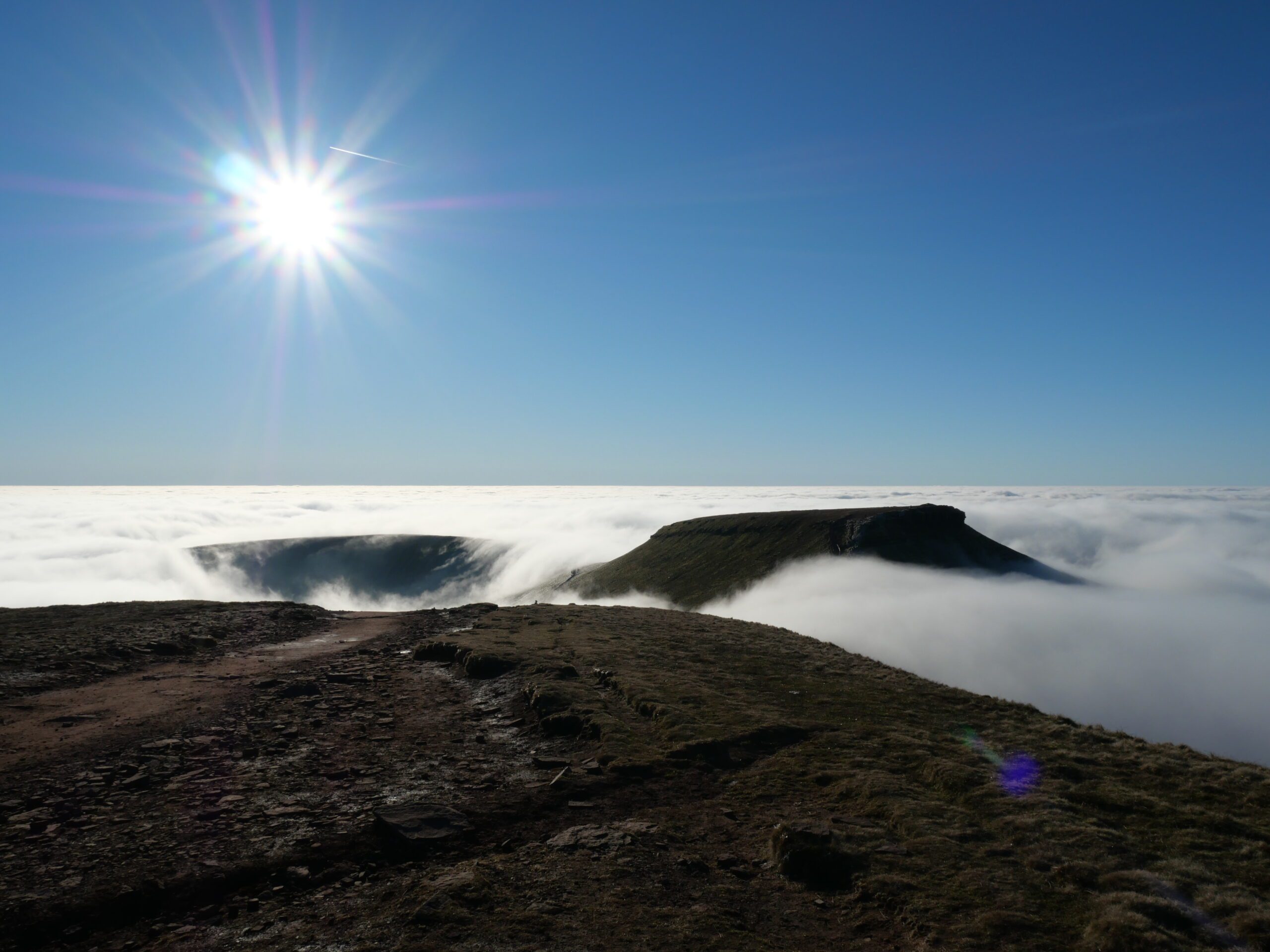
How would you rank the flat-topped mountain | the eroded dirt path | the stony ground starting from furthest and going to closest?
the flat-topped mountain
the eroded dirt path
the stony ground

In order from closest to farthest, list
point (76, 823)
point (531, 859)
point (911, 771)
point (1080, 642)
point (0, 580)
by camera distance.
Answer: point (531, 859) → point (76, 823) → point (911, 771) → point (1080, 642) → point (0, 580)

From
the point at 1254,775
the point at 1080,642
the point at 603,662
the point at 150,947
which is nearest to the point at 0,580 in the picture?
the point at 603,662

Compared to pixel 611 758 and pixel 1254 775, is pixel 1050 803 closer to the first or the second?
pixel 1254 775

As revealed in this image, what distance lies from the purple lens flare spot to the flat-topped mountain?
70.0 metres

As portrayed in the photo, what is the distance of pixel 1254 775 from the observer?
1443 centimetres

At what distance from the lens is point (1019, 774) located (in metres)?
13.7

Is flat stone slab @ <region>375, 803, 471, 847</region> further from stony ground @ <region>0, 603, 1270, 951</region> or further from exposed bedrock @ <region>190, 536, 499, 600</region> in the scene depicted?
exposed bedrock @ <region>190, 536, 499, 600</region>

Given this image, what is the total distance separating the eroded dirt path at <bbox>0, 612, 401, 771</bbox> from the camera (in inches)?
544

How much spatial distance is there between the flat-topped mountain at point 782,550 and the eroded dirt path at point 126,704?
6655cm

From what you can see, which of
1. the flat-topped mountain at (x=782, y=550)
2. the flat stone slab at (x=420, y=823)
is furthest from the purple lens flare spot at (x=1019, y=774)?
the flat-topped mountain at (x=782, y=550)

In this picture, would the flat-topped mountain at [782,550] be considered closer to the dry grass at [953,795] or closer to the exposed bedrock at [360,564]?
the exposed bedrock at [360,564]

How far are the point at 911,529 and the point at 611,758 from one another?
94.5 meters

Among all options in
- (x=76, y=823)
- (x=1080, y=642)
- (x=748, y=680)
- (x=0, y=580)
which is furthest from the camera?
(x=0, y=580)

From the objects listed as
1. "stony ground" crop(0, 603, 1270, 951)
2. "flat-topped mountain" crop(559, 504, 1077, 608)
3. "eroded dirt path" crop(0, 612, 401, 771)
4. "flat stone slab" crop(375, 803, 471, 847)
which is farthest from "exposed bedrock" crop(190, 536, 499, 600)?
"flat stone slab" crop(375, 803, 471, 847)
